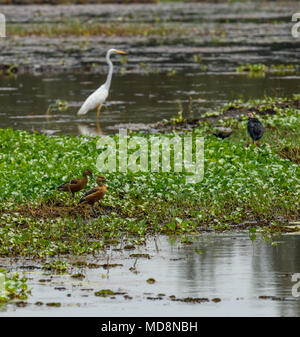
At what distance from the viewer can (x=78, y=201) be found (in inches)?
476

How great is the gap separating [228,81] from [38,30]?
62.8ft

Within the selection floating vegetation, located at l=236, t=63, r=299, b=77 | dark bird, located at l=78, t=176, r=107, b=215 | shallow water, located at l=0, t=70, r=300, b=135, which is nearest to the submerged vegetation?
dark bird, located at l=78, t=176, r=107, b=215

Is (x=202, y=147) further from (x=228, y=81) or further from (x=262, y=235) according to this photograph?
(x=228, y=81)

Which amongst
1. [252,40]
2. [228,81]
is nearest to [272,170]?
[228,81]

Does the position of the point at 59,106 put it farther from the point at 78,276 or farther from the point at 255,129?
the point at 78,276

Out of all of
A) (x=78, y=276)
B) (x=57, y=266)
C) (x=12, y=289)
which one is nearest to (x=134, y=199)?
(x=57, y=266)

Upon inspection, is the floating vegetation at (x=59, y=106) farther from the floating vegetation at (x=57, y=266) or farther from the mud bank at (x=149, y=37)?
the floating vegetation at (x=57, y=266)

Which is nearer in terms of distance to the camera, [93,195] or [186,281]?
[186,281]

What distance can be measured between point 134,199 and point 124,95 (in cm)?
1377

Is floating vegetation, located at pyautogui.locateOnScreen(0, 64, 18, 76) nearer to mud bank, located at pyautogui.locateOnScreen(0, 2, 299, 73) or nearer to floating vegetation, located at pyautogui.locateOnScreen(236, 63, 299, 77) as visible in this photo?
mud bank, located at pyautogui.locateOnScreen(0, 2, 299, 73)

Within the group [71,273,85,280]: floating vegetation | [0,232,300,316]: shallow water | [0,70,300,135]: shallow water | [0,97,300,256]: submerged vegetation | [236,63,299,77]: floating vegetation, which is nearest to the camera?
[0,232,300,316]: shallow water

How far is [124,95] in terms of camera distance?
2573 cm

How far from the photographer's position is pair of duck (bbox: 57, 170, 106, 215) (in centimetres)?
1145

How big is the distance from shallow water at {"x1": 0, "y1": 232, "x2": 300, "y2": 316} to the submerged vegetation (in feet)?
1.37
